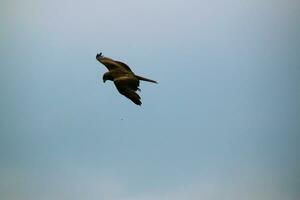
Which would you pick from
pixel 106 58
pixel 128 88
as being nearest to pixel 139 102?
pixel 128 88

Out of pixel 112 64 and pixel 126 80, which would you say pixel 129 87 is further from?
pixel 112 64

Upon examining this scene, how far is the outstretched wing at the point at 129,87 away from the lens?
4.19 m

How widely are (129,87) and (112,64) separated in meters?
0.20

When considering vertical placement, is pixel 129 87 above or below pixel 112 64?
below

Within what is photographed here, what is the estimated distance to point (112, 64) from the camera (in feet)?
14.0

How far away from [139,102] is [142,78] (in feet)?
0.51

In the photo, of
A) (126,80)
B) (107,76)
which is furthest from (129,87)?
(107,76)

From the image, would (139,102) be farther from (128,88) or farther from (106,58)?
(106,58)

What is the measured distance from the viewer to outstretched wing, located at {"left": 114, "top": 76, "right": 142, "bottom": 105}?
4188mm

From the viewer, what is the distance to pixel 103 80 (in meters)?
4.30

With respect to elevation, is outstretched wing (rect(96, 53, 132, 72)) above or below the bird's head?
above

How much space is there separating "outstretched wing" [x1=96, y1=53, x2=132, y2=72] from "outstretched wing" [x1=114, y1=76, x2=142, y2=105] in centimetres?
7

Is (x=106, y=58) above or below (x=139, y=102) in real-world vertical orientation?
above

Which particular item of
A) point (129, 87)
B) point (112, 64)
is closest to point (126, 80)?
point (129, 87)
